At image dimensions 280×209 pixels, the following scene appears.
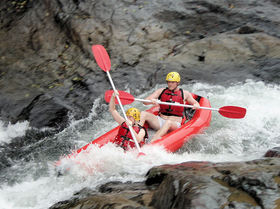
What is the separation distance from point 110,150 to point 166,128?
42.4 inches

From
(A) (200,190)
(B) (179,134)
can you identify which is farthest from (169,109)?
(A) (200,190)

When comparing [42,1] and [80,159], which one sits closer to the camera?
[80,159]

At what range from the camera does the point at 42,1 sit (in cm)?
875

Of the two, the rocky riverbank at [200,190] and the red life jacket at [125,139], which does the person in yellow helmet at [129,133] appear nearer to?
the red life jacket at [125,139]

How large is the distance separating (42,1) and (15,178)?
563 centimetres

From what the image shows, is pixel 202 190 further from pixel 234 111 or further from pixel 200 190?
pixel 234 111

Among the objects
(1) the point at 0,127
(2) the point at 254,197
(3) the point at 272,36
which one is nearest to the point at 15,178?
(1) the point at 0,127

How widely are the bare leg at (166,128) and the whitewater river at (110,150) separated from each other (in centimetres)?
38

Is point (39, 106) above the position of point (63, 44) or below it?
below

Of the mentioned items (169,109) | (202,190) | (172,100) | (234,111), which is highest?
(202,190)

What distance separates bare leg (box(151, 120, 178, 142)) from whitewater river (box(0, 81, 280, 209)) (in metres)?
0.38

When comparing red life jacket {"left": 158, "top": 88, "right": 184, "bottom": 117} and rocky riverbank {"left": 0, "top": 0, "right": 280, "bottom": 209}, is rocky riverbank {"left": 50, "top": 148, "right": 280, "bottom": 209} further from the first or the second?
rocky riverbank {"left": 0, "top": 0, "right": 280, "bottom": 209}

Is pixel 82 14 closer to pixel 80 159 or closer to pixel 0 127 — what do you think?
pixel 0 127

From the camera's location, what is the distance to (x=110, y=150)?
4.39 meters
